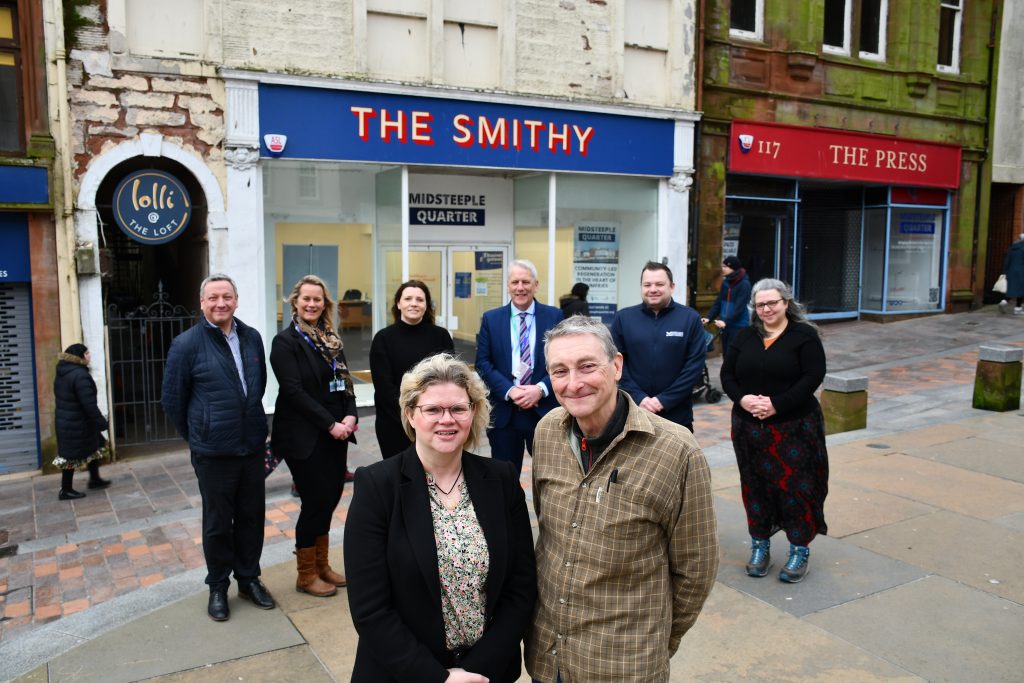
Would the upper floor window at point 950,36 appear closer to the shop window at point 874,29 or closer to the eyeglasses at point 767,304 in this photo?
the shop window at point 874,29

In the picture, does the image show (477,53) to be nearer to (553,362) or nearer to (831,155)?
(831,155)

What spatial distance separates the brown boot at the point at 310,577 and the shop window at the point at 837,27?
45.6ft

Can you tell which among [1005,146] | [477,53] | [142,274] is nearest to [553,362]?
[477,53]

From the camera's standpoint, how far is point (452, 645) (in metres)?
2.51

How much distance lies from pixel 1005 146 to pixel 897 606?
1661cm

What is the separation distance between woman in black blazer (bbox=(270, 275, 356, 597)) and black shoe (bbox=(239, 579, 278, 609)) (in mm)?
240

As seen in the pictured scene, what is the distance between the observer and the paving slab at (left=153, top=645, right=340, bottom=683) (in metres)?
3.95

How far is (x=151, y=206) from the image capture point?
9.27 metres

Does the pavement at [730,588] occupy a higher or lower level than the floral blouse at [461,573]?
lower

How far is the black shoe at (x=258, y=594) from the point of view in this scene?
187 inches

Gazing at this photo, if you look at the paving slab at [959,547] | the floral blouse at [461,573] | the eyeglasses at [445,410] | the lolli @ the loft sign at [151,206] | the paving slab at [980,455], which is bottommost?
the paving slab at [959,547]

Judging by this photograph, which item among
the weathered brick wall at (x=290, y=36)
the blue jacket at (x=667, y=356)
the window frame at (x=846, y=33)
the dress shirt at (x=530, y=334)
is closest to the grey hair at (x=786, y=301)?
the blue jacket at (x=667, y=356)

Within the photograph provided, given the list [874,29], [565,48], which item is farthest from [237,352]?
[874,29]

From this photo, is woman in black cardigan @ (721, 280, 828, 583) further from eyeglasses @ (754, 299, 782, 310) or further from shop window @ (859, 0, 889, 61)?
shop window @ (859, 0, 889, 61)
